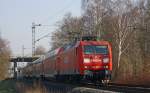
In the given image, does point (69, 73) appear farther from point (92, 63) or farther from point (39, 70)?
point (39, 70)

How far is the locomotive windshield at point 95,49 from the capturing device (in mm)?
32000

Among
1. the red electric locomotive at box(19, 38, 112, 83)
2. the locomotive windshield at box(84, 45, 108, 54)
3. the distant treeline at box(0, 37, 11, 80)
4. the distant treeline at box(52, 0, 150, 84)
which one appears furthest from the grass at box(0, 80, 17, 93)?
the locomotive windshield at box(84, 45, 108, 54)

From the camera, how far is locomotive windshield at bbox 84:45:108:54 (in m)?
32.0

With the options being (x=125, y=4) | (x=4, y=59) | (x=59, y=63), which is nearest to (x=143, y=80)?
(x=59, y=63)

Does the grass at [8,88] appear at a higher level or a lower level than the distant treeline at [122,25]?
lower

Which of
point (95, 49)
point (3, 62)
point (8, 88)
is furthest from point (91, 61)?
point (3, 62)

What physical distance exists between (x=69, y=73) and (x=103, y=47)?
12.6 ft

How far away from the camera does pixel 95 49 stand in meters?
32.2

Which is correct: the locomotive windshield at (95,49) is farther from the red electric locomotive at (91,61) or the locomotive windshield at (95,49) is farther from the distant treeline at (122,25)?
the distant treeline at (122,25)

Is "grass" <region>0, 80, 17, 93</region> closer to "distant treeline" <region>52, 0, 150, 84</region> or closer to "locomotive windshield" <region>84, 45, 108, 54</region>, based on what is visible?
"distant treeline" <region>52, 0, 150, 84</region>

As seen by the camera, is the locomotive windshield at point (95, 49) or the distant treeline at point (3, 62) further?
the distant treeline at point (3, 62)

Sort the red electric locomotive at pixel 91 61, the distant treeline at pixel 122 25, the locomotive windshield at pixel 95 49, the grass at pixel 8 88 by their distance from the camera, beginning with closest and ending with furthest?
the red electric locomotive at pixel 91 61 → the locomotive windshield at pixel 95 49 → the grass at pixel 8 88 → the distant treeline at pixel 122 25

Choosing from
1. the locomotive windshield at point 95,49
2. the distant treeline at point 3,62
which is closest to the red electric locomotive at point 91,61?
the locomotive windshield at point 95,49

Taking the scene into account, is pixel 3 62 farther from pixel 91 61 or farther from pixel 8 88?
pixel 91 61
